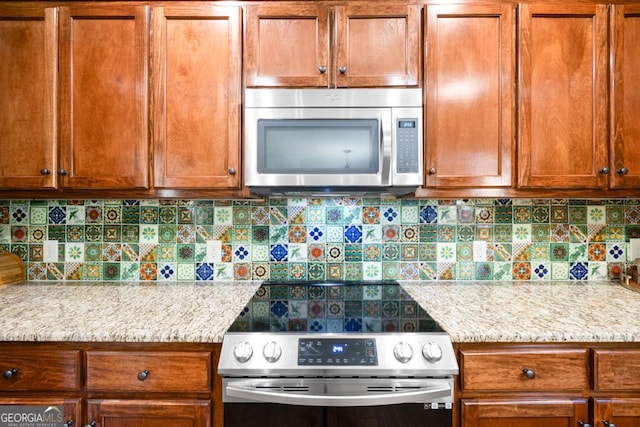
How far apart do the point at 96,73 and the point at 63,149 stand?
0.35 m

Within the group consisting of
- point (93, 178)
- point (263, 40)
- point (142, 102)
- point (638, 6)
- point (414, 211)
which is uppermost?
point (638, 6)

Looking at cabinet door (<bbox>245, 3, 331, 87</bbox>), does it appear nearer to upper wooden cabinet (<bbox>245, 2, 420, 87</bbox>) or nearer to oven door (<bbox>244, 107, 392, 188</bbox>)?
upper wooden cabinet (<bbox>245, 2, 420, 87</bbox>)

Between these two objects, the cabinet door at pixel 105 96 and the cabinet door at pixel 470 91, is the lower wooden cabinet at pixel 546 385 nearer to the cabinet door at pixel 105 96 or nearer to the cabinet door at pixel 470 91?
the cabinet door at pixel 470 91

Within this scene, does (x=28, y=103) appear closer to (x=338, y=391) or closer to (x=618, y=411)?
(x=338, y=391)

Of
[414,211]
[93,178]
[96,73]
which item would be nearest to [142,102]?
[96,73]

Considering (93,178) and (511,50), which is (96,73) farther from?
(511,50)

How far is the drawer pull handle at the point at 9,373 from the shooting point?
1192mm

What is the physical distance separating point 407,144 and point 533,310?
0.80 metres

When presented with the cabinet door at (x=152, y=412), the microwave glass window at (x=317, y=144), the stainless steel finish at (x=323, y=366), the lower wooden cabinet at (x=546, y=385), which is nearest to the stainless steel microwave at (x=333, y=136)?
the microwave glass window at (x=317, y=144)

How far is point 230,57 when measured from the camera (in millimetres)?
1593

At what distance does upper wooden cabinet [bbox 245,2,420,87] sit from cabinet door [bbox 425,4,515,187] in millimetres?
107

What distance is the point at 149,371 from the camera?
3.95 feet

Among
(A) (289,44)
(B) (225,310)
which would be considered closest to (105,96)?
(A) (289,44)

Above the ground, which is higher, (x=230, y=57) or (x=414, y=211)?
(x=230, y=57)
